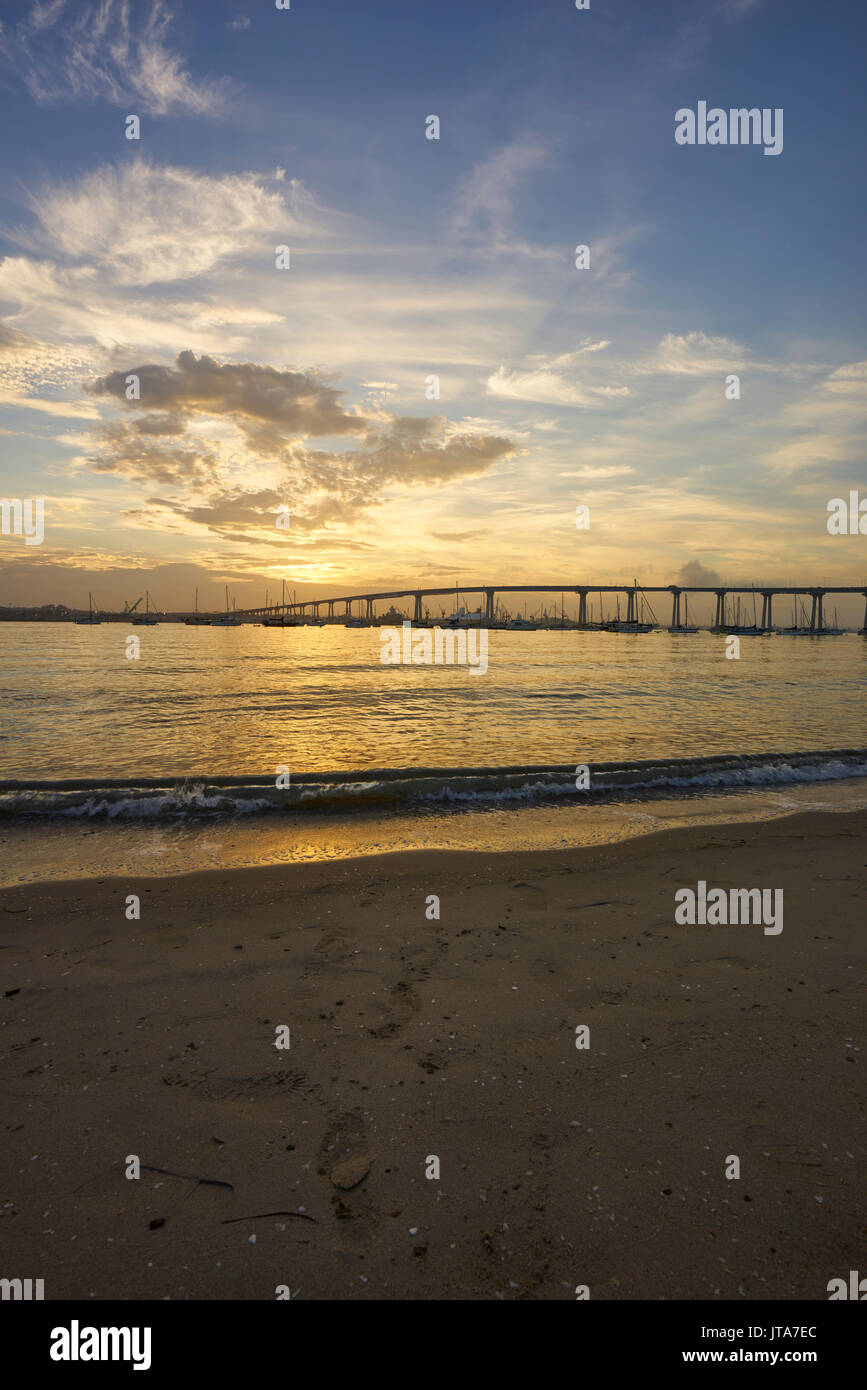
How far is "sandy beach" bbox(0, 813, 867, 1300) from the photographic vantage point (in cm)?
336

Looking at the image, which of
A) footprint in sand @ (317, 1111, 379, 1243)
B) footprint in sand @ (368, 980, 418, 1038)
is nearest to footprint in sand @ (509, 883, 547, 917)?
footprint in sand @ (368, 980, 418, 1038)

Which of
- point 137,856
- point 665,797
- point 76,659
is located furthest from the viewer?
point 76,659

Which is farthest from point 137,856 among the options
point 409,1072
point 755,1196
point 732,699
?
point 732,699

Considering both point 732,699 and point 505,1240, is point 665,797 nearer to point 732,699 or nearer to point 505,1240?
point 505,1240

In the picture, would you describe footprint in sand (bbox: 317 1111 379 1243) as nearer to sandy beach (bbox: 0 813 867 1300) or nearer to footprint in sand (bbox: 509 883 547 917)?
sandy beach (bbox: 0 813 867 1300)

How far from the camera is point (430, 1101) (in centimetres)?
449

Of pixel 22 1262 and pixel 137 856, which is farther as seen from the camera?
pixel 137 856

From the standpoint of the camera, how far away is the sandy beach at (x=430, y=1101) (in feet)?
11.0

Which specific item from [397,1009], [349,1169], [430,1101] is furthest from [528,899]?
[349,1169]

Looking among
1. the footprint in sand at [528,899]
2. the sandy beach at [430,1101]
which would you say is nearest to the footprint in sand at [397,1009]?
the sandy beach at [430,1101]

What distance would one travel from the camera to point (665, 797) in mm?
14516
